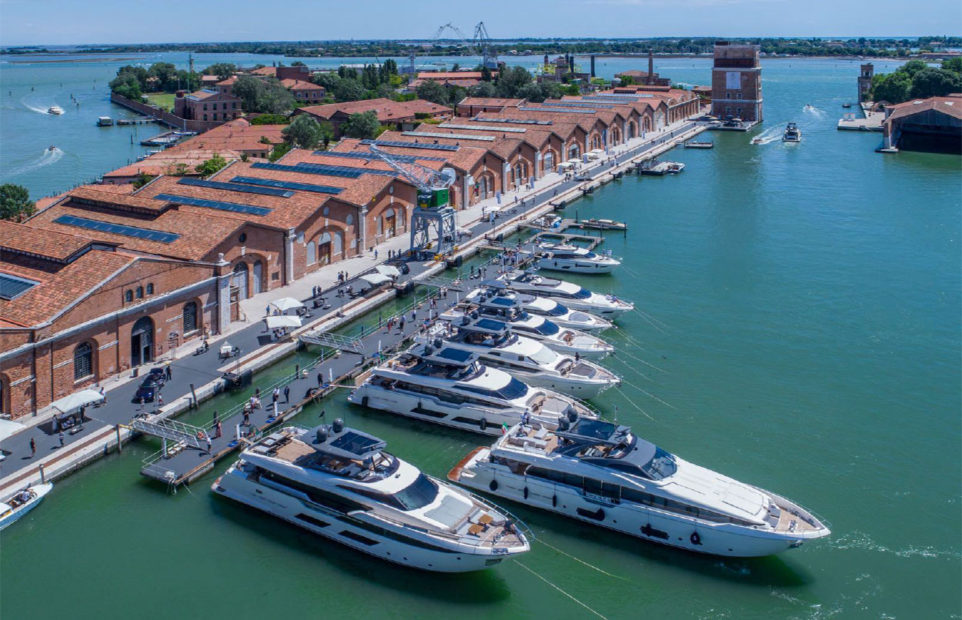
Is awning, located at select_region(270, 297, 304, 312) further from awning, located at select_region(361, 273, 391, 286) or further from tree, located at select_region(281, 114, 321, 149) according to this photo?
tree, located at select_region(281, 114, 321, 149)

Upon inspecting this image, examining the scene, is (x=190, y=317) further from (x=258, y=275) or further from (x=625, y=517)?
(x=625, y=517)

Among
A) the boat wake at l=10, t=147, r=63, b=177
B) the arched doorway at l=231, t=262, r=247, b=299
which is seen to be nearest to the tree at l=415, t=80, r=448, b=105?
the boat wake at l=10, t=147, r=63, b=177

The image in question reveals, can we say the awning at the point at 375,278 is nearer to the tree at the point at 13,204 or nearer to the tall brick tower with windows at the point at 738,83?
the tree at the point at 13,204

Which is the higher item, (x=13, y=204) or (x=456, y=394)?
(x=13, y=204)

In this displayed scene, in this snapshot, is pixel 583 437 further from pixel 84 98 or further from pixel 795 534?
pixel 84 98

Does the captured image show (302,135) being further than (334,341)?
Yes

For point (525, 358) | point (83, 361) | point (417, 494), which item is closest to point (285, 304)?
point (83, 361)

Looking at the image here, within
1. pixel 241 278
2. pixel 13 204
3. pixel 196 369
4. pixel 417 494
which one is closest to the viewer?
pixel 417 494

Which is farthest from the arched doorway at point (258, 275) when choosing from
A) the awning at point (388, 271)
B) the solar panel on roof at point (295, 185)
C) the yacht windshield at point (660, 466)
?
the yacht windshield at point (660, 466)
